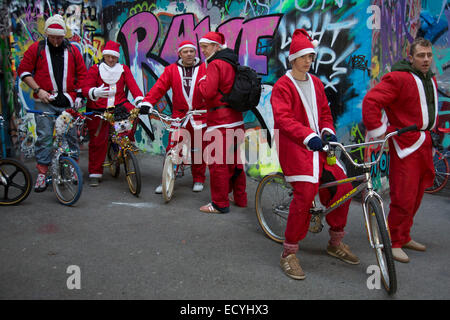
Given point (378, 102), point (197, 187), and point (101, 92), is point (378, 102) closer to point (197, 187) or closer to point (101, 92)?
point (197, 187)

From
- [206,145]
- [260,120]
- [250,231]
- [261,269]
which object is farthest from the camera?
[260,120]

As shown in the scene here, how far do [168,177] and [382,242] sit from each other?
3154mm

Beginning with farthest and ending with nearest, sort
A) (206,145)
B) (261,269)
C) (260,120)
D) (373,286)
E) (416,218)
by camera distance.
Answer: (260,120)
(206,145)
(416,218)
(261,269)
(373,286)

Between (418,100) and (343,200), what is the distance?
1.19m

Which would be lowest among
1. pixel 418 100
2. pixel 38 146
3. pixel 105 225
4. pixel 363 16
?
pixel 105 225

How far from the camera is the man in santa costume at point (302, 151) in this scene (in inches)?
137

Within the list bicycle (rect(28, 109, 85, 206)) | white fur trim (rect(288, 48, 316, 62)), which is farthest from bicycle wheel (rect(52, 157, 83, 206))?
white fur trim (rect(288, 48, 316, 62))

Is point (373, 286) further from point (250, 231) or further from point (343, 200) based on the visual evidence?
point (250, 231)

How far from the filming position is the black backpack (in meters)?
4.92

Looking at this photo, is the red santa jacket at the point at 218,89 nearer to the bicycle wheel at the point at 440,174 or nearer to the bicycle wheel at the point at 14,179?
the bicycle wheel at the point at 14,179

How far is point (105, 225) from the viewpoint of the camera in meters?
4.75

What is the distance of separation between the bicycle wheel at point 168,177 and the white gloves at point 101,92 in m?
1.50

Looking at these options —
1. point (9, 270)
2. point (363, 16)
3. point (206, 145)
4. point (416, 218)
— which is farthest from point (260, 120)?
point (9, 270)

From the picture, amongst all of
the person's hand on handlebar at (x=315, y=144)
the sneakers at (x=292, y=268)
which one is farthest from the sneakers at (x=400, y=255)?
the person's hand on handlebar at (x=315, y=144)
